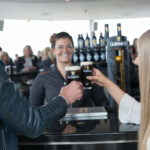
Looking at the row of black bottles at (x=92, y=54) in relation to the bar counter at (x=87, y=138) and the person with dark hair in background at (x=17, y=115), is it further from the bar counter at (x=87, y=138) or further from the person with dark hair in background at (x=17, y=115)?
the person with dark hair in background at (x=17, y=115)

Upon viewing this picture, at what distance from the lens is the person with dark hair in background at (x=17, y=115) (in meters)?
0.81

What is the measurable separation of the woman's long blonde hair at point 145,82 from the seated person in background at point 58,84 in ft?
3.29

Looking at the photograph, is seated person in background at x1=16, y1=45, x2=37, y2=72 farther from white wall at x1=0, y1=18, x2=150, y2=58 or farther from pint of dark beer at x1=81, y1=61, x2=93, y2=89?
white wall at x1=0, y1=18, x2=150, y2=58

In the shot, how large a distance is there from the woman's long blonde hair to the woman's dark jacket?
0.34m

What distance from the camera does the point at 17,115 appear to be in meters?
0.82

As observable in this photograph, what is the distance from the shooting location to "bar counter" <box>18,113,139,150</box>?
44.3 inches

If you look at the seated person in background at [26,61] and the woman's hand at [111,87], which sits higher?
the seated person in background at [26,61]

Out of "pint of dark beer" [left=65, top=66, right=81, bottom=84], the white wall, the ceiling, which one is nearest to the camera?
"pint of dark beer" [left=65, top=66, right=81, bottom=84]

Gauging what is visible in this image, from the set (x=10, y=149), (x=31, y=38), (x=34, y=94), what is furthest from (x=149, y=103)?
(x=31, y=38)

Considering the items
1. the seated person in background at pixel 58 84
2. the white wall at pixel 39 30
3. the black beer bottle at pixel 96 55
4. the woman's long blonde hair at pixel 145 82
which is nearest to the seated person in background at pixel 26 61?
the black beer bottle at pixel 96 55

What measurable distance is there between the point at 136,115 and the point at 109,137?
20cm

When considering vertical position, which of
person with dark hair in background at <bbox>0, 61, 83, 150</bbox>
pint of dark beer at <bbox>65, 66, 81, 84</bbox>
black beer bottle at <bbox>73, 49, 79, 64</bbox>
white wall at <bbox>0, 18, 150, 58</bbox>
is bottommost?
person with dark hair in background at <bbox>0, 61, 83, 150</bbox>

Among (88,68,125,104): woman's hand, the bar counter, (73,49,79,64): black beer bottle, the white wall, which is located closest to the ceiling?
the white wall

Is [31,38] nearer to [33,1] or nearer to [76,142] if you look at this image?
[33,1]
